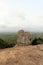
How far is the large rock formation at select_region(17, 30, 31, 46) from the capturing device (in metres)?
7.07

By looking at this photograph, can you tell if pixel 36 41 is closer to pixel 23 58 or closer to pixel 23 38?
pixel 23 38

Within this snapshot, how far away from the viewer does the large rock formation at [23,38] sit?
7073mm

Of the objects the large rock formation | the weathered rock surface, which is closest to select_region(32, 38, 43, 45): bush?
the large rock formation

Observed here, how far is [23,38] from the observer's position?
729 cm

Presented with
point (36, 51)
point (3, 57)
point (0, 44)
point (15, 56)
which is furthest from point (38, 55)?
point (0, 44)

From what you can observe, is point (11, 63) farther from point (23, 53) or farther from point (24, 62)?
point (23, 53)

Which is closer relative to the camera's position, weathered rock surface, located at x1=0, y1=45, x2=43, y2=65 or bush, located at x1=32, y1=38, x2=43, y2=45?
weathered rock surface, located at x1=0, y1=45, x2=43, y2=65

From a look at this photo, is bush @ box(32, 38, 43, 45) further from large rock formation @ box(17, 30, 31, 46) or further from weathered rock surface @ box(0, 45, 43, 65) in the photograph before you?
weathered rock surface @ box(0, 45, 43, 65)

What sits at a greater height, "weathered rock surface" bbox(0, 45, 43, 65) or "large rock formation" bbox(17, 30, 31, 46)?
"large rock formation" bbox(17, 30, 31, 46)

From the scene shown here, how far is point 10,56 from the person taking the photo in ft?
14.3

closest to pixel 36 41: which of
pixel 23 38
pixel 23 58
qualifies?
pixel 23 38

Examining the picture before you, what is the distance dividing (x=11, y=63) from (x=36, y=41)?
3.37 meters

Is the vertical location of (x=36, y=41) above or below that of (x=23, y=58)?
above

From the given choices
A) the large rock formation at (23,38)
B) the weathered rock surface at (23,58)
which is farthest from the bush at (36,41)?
the weathered rock surface at (23,58)
